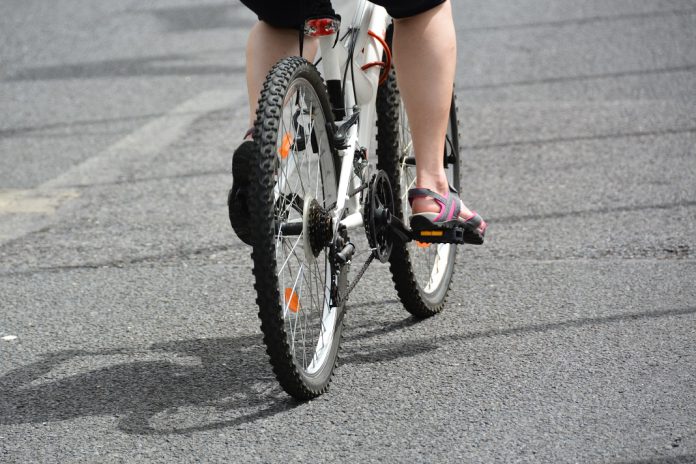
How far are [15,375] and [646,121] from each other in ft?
14.5

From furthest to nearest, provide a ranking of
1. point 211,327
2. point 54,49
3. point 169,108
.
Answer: point 54,49, point 169,108, point 211,327

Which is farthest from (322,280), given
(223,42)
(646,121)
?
(223,42)

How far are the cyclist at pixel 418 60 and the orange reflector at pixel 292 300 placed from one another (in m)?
0.54

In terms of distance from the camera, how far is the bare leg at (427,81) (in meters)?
3.47

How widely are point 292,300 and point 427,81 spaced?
85 centimetres

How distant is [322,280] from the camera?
3.65 metres

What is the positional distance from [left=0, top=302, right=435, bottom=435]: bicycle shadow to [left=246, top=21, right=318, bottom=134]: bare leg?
825 millimetres

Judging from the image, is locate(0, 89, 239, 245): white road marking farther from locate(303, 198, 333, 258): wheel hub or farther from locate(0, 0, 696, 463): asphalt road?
locate(303, 198, 333, 258): wheel hub

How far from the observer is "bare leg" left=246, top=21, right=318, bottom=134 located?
138 inches

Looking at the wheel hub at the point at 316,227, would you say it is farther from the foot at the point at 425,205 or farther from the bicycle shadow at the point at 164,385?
the bicycle shadow at the point at 164,385

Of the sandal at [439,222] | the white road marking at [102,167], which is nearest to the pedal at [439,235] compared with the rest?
the sandal at [439,222]

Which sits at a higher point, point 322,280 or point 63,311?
point 322,280

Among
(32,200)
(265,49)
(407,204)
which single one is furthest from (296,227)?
(32,200)

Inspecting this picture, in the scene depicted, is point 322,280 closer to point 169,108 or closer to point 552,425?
point 552,425
